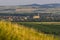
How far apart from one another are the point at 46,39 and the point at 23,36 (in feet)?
2.16

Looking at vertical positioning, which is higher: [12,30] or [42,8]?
[12,30]

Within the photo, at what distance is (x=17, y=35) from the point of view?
5789 millimetres

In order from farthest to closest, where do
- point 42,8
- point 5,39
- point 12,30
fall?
point 42,8
point 12,30
point 5,39

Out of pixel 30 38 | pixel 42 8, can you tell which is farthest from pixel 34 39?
pixel 42 8

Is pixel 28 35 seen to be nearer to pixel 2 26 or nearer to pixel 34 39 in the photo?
pixel 34 39

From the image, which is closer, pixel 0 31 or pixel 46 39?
pixel 0 31

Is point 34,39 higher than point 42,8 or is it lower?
higher

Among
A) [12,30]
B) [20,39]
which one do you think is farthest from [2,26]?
[20,39]

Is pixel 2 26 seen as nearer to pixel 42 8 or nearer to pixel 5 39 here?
pixel 5 39

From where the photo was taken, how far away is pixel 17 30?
20.1ft

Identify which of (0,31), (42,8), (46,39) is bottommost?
(42,8)

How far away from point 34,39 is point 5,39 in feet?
2.20

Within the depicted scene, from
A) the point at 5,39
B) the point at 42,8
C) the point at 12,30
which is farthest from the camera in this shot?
the point at 42,8

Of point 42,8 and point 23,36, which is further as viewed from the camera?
point 42,8
